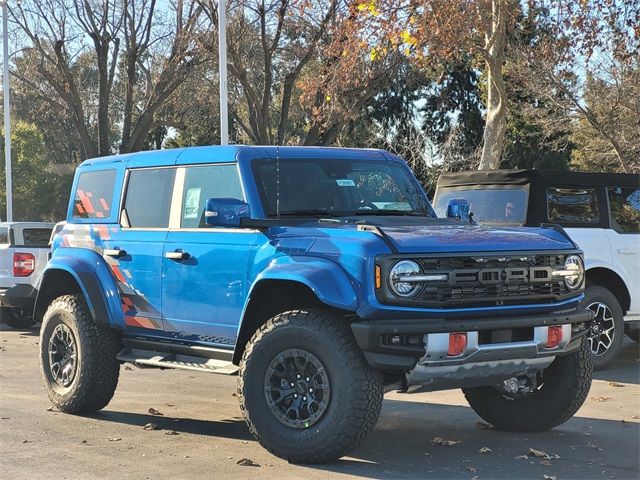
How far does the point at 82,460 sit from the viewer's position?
5.90 meters

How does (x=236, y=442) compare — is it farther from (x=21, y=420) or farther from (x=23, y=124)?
(x=23, y=124)

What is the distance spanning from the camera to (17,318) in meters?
14.9

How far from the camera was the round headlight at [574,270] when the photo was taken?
6102mm

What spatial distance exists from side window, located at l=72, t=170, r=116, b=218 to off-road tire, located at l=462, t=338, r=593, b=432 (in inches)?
134

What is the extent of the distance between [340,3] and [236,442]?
17089mm

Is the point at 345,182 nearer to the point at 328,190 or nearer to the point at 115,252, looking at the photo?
the point at 328,190

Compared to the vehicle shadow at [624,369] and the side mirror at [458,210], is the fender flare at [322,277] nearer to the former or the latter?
the side mirror at [458,210]

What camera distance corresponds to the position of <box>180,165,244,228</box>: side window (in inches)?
263

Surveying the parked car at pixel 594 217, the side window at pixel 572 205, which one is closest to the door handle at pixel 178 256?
the parked car at pixel 594 217

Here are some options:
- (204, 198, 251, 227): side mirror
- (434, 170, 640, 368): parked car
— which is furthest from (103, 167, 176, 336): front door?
(434, 170, 640, 368): parked car

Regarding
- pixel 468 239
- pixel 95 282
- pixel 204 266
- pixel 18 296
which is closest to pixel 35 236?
pixel 18 296

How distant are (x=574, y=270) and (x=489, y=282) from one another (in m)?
0.81

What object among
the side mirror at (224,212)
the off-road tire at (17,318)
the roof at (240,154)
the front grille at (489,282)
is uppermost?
the roof at (240,154)

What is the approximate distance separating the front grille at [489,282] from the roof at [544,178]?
146 inches
